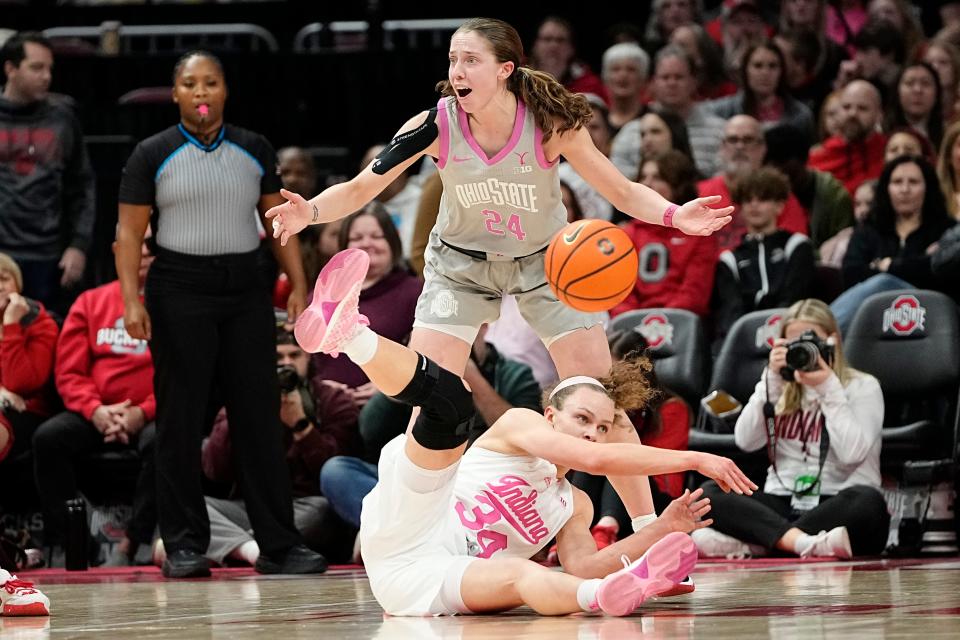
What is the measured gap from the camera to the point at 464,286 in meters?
5.48

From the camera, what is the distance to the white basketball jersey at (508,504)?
16.1ft

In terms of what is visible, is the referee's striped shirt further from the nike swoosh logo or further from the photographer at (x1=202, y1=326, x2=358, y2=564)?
the nike swoosh logo

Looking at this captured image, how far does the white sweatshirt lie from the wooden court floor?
0.87m

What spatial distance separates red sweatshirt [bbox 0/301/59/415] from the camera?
831 centimetres

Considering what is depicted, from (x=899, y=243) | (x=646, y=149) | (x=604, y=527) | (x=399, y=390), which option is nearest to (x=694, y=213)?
(x=399, y=390)

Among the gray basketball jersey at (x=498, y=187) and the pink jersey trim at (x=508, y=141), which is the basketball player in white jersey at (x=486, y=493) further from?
the pink jersey trim at (x=508, y=141)

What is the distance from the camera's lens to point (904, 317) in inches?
313

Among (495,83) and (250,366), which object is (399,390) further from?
(250,366)

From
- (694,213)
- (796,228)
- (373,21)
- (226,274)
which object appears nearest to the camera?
(694,213)

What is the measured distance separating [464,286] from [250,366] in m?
2.00

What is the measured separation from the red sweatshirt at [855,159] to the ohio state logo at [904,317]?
6.55 feet

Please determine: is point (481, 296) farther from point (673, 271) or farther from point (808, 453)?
point (673, 271)

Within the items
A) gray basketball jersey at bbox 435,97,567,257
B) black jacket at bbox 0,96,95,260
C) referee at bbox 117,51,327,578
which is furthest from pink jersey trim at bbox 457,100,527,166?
black jacket at bbox 0,96,95,260

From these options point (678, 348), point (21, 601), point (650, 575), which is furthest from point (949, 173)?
point (21, 601)
